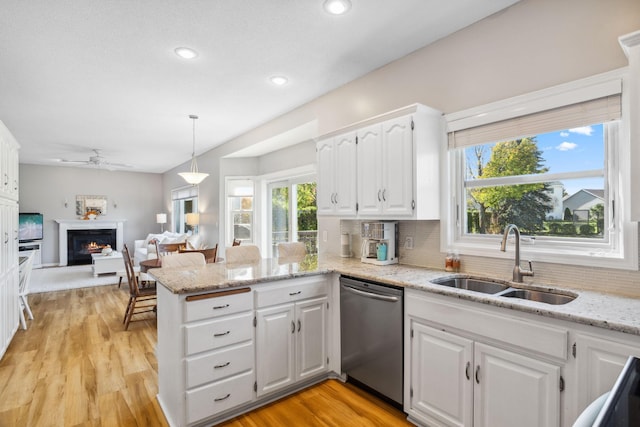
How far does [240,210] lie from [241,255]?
3.54 m

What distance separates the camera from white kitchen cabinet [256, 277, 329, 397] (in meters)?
2.43

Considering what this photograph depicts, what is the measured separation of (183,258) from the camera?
2.93 metres

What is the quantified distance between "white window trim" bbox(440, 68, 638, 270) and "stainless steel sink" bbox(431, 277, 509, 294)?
0.21 metres

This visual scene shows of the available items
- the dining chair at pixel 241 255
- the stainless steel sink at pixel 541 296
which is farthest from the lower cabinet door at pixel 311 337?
the stainless steel sink at pixel 541 296

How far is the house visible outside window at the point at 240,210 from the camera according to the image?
22.1ft

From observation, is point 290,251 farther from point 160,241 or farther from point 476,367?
point 160,241

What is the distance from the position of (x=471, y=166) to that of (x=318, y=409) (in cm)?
220

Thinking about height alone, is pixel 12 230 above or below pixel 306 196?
below

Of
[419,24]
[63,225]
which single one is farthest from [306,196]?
[63,225]

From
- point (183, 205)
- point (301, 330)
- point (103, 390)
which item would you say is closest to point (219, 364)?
point (301, 330)

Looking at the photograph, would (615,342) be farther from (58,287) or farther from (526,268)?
(58,287)

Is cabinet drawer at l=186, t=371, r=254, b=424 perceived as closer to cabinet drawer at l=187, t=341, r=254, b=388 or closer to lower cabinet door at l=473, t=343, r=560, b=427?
cabinet drawer at l=187, t=341, r=254, b=388

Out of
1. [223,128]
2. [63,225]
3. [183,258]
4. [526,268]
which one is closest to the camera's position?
[526,268]

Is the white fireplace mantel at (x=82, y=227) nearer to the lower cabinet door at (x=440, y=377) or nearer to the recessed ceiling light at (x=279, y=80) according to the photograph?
the recessed ceiling light at (x=279, y=80)
